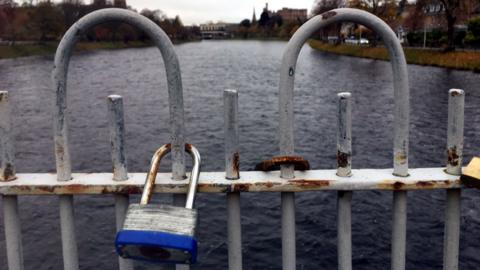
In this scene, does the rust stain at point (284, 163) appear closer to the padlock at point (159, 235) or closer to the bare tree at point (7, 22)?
the padlock at point (159, 235)

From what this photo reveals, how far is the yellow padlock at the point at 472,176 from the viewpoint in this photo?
7.56ft

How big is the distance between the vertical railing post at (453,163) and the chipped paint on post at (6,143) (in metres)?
2.18

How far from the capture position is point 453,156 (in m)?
2.44

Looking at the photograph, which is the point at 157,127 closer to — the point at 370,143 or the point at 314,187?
the point at 370,143

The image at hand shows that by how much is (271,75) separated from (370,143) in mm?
26966

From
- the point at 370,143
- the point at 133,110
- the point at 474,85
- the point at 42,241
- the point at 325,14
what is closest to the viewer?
the point at 325,14

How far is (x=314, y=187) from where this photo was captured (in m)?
2.41

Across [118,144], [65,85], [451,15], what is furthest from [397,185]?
[451,15]

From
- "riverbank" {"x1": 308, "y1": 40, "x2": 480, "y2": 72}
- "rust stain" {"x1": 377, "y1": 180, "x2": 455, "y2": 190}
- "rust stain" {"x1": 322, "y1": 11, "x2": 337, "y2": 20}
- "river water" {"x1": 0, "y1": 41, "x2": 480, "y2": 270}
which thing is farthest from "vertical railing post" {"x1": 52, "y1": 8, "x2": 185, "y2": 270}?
"riverbank" {"x1": 308, "y1": 40, "x2": 480, "y2": 72}

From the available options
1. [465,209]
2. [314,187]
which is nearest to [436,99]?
[465,209]

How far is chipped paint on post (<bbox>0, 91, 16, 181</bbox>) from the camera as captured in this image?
238 centimetres

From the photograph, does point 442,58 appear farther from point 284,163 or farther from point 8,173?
point 8,173

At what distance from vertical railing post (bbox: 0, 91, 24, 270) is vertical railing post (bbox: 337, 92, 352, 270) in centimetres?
167

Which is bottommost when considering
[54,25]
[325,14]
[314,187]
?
[314,187]
